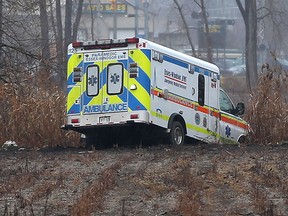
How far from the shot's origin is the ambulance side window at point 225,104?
23.9 meters

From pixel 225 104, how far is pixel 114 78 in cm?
478

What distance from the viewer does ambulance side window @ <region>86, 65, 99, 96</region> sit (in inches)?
803

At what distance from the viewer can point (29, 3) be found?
2912 cm

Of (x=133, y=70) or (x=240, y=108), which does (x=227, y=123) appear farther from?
Answer: (x=133, y=70)

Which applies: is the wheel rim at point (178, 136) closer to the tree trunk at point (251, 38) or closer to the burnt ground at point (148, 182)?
the burnt ground at point (148, 182)

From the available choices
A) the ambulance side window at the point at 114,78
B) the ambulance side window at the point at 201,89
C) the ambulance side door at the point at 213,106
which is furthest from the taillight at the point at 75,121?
the ambulance side door at the point at 213,106

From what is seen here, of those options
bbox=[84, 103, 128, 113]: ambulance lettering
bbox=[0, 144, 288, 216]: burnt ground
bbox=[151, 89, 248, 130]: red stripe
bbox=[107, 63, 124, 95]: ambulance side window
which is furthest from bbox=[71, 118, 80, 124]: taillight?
bbox=[151, 89, 248, 130]: red stripe

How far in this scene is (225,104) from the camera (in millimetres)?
24109

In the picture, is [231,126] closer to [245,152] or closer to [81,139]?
[81,139]

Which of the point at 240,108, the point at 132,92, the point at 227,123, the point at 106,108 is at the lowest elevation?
the point at 227,123

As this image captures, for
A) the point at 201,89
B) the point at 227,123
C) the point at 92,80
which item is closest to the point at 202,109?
the point at 201,89

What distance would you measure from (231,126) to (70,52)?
201 inches

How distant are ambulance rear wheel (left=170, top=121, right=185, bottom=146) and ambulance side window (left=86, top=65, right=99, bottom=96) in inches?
75.0

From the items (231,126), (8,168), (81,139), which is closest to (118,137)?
(81,139)
